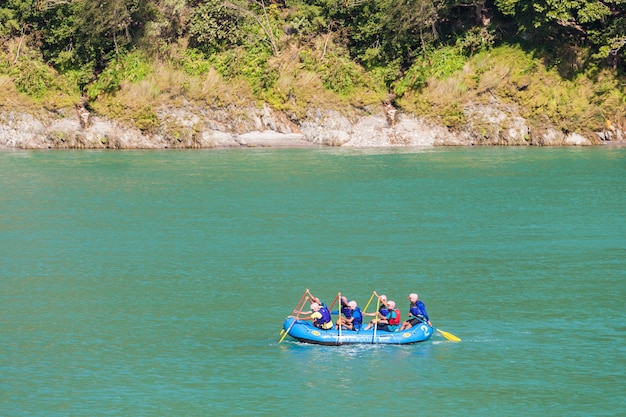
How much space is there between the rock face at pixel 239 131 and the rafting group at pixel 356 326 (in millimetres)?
38060

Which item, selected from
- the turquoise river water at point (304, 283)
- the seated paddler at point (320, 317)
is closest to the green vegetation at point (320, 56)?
the turquoise river water at point (304, 283)

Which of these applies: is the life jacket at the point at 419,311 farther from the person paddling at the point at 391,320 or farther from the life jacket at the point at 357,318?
the life jacket at the point at 357,318

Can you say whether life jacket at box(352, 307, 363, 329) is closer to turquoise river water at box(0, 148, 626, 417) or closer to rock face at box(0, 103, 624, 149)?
turquoise river water at box(0, 148, 626, 417)

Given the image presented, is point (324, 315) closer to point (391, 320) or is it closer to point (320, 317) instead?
point (320, 317)

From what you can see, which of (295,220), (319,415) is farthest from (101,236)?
(319,415)

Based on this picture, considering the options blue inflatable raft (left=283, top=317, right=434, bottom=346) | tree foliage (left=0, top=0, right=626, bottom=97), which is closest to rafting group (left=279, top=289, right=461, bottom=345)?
blue inflatable raft (left=283, top=317, right=434, bottom=346)

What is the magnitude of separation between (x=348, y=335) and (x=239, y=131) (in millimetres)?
40070

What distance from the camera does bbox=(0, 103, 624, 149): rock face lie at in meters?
64.2

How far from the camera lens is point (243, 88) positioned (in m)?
65.7

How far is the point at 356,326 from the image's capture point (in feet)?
88.6

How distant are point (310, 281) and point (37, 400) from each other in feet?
37.7

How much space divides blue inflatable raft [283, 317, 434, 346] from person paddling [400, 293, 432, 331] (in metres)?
0.22

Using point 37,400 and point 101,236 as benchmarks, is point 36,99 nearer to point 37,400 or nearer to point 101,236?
point 101,236

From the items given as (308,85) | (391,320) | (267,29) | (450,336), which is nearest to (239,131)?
(308,85)
